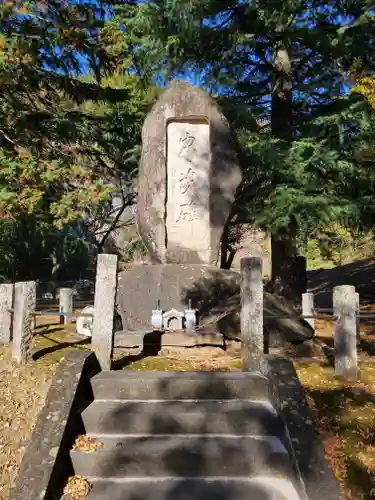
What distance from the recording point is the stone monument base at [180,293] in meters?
6.72

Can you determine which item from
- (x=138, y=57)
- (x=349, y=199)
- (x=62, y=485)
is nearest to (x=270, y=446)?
(x=62, y=485)

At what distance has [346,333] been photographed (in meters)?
4.96

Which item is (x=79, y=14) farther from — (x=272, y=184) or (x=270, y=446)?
(x=270, y=446)

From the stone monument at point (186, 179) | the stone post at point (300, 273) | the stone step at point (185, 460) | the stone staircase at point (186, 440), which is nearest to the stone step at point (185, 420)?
the stone staircase at point (186, 440)

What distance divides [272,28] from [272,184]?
3.83 meters

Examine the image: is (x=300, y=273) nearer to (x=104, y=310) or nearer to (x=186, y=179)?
(x=186, y=179)

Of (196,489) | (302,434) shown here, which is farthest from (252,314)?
(196,489)

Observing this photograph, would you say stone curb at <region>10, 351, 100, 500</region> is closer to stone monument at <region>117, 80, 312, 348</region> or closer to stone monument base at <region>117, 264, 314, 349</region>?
stone monument base at <region>117, 264, 314, 349</region>

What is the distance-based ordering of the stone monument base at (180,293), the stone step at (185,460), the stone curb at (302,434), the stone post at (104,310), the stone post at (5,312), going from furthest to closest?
the stone monument base at (180,293) < the stone post at (5,312) < the stone post at (104,310) < the stone step at (185,460) < the stone curb at (302,434)

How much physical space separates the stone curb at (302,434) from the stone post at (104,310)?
5.45ft

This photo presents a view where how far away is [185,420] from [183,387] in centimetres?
40

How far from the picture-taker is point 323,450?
136 inches

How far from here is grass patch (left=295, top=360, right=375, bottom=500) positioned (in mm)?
3403

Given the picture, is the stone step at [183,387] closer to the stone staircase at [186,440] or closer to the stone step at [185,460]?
the stone staircase at [186,440]
